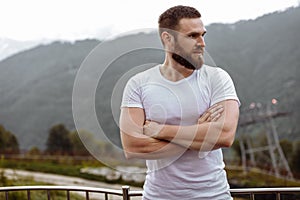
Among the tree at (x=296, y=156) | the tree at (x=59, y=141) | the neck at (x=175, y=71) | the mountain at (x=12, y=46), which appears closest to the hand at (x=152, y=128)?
the neck at (x=175, y=71)

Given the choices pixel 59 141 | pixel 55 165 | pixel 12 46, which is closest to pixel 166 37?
pixel 59 141

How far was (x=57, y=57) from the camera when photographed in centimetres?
766

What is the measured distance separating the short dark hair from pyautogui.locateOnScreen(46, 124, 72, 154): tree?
5.53 m

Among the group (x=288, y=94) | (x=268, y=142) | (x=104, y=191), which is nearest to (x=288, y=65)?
(x=288, y=94)

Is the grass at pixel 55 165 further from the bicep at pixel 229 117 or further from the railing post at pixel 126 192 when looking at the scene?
the bicep at pixel 229 117

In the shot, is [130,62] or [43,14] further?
[43,14]

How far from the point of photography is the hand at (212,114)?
2.65 feet

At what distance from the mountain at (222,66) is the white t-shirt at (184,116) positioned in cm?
315

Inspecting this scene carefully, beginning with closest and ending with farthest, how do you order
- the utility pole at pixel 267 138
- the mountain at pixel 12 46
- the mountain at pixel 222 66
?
1. the utility pole at pixel 267 138
2. the mountain at pixel 222 66
3. the mountain at pixel 12 46

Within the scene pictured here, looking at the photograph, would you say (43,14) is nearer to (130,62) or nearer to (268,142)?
(268,142)

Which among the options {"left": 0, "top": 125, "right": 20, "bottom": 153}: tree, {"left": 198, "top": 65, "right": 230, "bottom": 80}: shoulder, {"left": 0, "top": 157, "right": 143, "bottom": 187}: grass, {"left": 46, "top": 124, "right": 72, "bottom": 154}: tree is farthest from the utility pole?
{"left": 198, "top": 65, "right": 230, "bottom": 80}: shoulder

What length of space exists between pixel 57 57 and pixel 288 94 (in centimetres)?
421

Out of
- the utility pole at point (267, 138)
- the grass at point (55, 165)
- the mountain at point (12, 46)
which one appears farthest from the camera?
the mountain at point (12, 46)

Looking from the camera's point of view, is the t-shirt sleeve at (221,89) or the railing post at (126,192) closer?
the t-shirt sleeve at (221,89)
